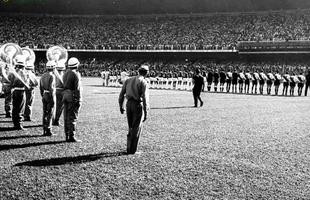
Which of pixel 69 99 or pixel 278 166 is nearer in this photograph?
pixel 278 166

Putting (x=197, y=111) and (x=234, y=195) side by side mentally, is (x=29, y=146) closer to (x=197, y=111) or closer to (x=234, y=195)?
(x=234, y=195)

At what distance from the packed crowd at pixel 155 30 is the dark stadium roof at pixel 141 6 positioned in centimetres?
158

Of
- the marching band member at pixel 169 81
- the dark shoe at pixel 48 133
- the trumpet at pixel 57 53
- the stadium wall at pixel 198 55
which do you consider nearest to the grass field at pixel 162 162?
the dark shoe at pixel 48 133

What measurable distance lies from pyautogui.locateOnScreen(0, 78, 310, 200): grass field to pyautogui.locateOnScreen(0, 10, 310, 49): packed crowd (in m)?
44.2

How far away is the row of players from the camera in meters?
28.0

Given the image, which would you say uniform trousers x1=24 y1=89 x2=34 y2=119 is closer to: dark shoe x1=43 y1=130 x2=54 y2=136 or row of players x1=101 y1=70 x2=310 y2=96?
dark shoe x1=43 y1=130 x2=54 y2=136

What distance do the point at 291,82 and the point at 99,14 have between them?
53.0 meters

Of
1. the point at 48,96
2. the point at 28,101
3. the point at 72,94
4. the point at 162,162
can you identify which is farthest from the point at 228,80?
the point at 162,162

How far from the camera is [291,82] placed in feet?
90.7

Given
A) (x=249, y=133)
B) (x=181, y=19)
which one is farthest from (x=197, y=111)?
(x=181, y=19)

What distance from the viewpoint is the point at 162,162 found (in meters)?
7.91

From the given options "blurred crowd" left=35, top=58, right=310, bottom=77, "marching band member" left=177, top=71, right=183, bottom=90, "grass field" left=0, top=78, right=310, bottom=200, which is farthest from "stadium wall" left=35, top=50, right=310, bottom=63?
"grass field" left=0, top=78, right=310, bottom=200

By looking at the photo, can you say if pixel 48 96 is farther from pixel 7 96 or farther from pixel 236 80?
pixel 236 80

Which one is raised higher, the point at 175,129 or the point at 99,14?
the point at 99,14
